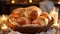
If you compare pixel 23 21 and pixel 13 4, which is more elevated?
pixel 13 4

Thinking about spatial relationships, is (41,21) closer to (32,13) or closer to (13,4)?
(32,13)

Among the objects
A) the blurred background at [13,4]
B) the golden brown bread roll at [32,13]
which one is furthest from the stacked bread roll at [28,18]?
the blurred background at [13,4]

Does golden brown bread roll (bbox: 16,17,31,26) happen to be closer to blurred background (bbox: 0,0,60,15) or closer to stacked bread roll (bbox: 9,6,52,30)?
stacked bread roll (bbox: 9,6,52,30)

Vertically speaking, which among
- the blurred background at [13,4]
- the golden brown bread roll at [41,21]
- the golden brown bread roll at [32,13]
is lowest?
the golden brown bread roll at [41,21]

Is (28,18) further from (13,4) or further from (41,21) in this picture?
(13,4)

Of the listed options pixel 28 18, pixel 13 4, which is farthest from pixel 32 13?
pixel 13 4

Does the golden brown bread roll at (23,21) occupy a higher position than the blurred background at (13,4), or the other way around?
the blurred background at (13,4)

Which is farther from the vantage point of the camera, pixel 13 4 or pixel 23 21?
pixel 13 4

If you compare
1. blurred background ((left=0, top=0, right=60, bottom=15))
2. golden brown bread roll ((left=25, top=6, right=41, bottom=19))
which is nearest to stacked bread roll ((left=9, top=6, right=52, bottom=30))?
golden brown bread roll ((left=25, top=6, right=41, bottom=19))

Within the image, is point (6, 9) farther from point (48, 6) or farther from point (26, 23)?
point (26, 23)

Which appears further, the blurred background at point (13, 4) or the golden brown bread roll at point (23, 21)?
the blurred background at point (13, 4)

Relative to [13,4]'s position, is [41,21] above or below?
below

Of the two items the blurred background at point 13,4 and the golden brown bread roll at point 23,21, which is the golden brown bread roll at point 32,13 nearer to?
the golden brown bread roll at point 23,21
